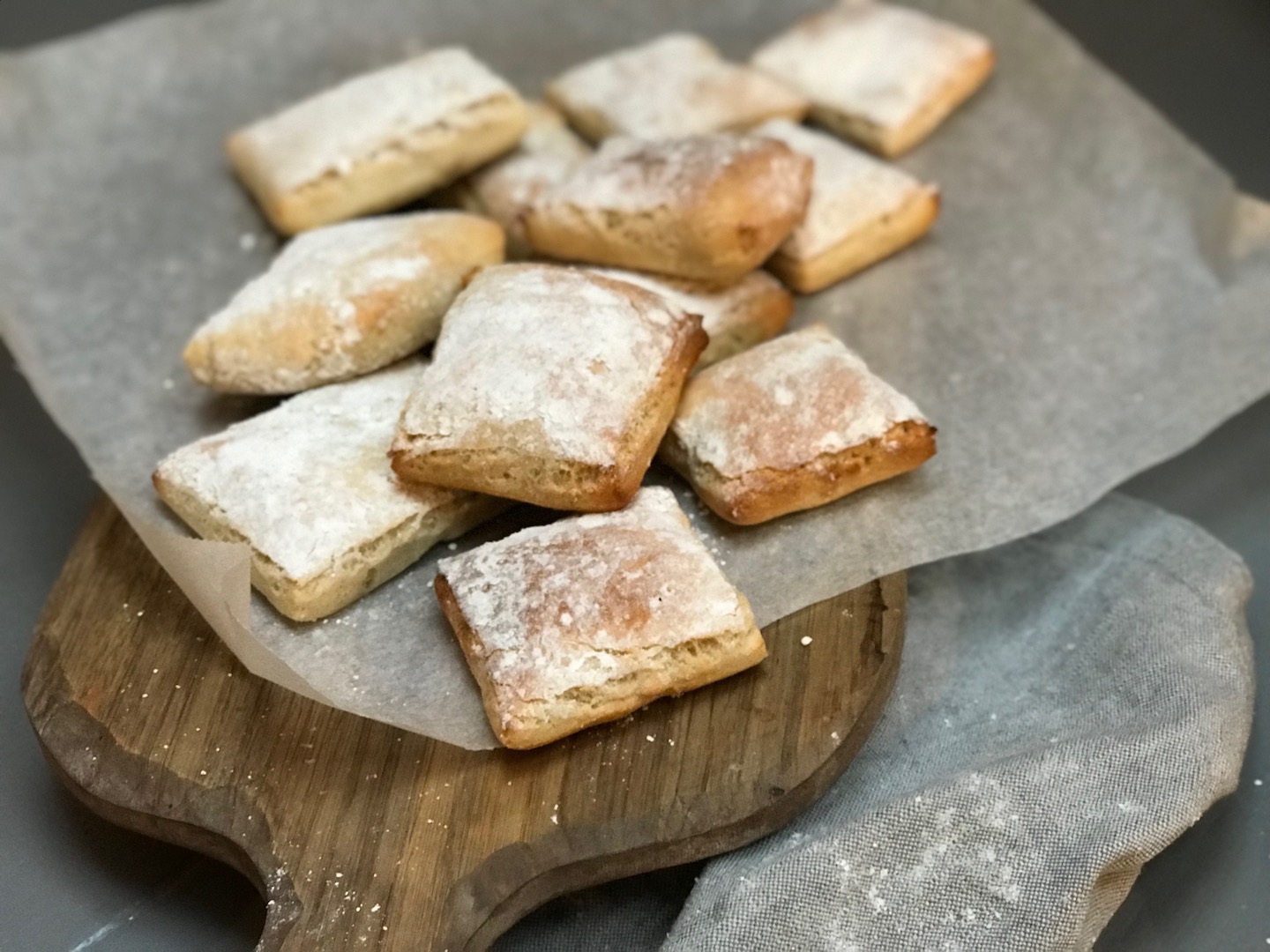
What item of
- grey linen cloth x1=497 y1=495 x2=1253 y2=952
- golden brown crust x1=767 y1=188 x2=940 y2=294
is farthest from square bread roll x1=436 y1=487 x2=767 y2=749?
golden brown crust x1=767 y1=188 x2=940 y2=294

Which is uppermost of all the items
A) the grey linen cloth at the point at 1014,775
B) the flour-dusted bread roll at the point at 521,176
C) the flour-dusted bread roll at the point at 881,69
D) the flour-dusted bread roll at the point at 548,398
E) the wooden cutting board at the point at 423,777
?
the flour-dusted bread roll at the point at 548,398

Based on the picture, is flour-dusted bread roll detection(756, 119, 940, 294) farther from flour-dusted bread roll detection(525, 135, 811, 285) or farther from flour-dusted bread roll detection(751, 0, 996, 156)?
flour-dusted bread roll detection(751, 0, 996, 156)

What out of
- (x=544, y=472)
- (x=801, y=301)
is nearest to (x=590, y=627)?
(x=544, y=472)

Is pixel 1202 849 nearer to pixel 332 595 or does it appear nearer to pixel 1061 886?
pixel 1061 886

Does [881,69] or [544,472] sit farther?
[881,69]

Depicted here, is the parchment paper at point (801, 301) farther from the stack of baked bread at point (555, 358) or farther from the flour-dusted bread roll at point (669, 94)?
the flour-dusted bread roll at point (669, 94)

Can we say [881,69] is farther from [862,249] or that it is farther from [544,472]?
[544,472]

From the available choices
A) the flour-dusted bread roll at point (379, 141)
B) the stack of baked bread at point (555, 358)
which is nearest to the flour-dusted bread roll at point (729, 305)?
the stack of baked bread at point (555, 358)

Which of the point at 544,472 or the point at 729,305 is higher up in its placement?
the point at 544,472
